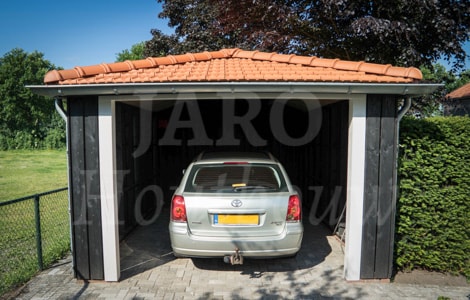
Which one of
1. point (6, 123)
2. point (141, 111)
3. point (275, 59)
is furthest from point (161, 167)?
point (6, 123)

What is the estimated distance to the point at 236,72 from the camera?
174 inches

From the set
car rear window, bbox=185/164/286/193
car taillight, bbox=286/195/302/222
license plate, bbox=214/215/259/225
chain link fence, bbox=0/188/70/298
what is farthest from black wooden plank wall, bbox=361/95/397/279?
chain link fence, bbox=0/188/70/298

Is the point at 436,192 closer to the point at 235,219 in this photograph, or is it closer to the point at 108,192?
the point at 235,219

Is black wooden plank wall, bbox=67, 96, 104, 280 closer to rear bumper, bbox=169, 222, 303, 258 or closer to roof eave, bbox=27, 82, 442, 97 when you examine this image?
roof eave, bbox=27, 82, 442, 97

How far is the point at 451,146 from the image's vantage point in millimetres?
4273

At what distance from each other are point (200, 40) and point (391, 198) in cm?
1132

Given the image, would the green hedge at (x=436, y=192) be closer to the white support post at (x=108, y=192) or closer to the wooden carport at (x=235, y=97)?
the wooden carport at (x=235, y=97)

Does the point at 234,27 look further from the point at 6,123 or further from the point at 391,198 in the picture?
the point at 6,123

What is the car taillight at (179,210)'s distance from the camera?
3954mm

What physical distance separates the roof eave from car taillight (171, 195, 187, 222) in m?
1.41

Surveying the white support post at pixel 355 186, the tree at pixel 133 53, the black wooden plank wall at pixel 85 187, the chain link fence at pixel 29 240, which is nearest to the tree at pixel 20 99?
the tree at pixel 133 53

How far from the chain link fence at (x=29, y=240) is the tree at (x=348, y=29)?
8.07m

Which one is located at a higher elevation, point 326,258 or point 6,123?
point 6,123

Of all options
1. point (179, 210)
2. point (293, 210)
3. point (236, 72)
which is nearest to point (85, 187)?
point (179, 210)
